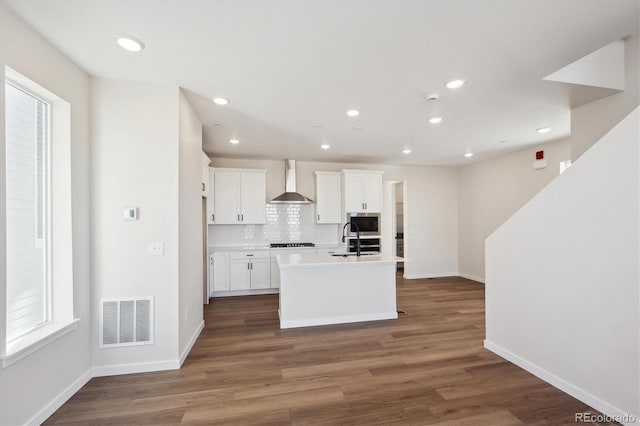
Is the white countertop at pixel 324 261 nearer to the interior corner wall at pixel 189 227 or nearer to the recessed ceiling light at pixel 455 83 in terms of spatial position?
the interior corner wall at pixel 189 227

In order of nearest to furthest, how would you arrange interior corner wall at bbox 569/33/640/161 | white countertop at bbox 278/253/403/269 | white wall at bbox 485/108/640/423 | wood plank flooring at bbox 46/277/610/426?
white wall at bbox 485/108/640/423
wood plank flooring at bbox 46/277/610/426
interior corner wall at bbox 569/33/640/161
white countertop at bbox 278/253/403/269

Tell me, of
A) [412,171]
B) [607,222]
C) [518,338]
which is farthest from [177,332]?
[412,171]

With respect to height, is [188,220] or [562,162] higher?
[562,162]

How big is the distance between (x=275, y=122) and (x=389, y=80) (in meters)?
1.62

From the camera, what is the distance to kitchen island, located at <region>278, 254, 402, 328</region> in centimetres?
359

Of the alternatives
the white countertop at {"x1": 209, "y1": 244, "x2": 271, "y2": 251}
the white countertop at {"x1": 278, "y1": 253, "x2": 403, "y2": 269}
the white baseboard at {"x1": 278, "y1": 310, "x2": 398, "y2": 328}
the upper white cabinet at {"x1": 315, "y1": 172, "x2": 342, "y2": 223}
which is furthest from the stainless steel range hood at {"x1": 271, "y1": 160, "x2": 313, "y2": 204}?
the white baseboard at {"x1": 278, "y1": 310, "x2": 398, "y2": 328}

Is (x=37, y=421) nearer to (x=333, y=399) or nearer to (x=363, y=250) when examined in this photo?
(x=333, y=399)

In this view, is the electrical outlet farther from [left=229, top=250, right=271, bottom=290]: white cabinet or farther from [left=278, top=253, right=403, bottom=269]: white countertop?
[left=229, top=250, right=271, bottom=290]: white cabinet

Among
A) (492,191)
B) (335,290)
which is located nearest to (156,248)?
(335,290)

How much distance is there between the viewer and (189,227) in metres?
2.94

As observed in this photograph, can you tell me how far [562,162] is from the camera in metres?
4.47

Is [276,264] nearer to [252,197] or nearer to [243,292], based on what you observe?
[243,292]

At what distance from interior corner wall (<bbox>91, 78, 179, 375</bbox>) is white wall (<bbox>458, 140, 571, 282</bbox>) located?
5621mm

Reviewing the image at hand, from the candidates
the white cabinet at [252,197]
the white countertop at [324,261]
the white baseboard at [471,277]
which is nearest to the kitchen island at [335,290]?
the white countertop at [324,261]
